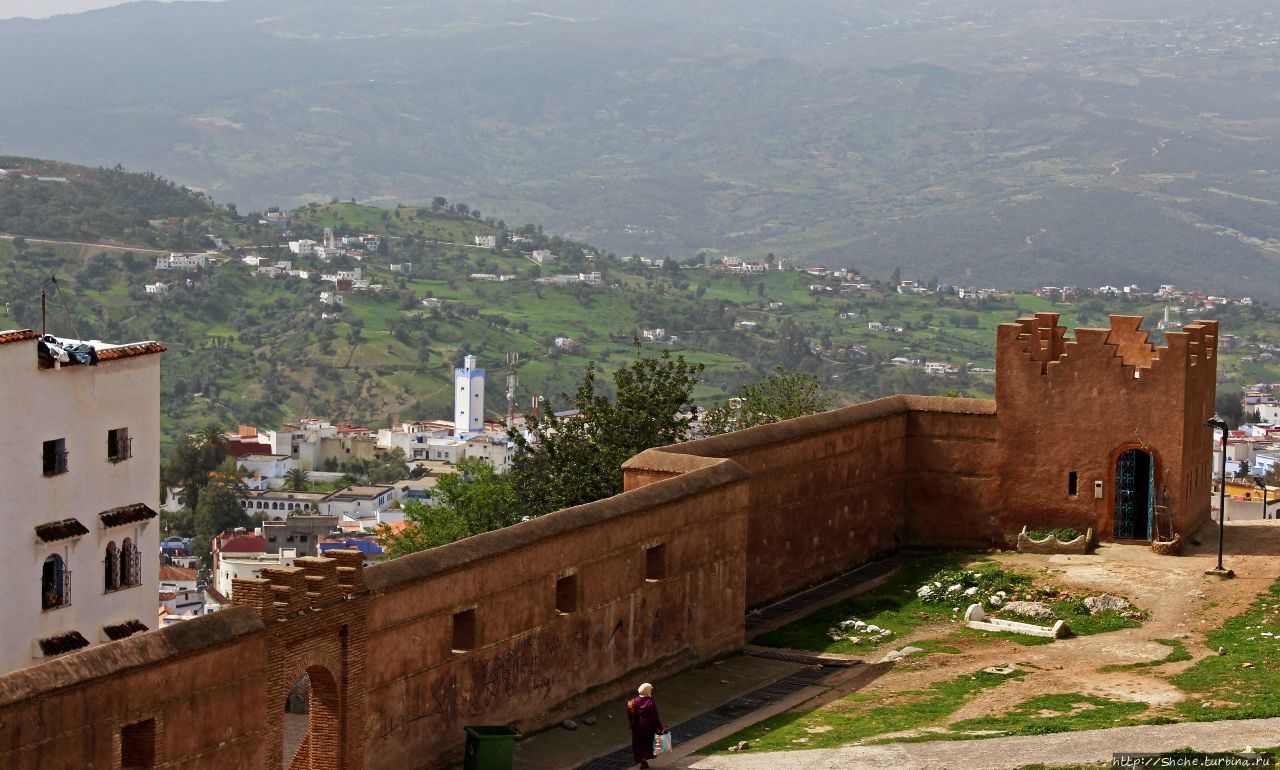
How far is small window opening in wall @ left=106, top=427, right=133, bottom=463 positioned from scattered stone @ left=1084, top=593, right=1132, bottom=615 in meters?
14.8

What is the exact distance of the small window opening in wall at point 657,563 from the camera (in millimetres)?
25422

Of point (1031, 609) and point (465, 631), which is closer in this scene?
point (465, 631)

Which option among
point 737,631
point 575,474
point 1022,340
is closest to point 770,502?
point 737,631

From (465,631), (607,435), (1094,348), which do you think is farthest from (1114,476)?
(465,631)

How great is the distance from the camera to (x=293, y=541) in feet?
440

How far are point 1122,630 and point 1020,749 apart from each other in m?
7.10

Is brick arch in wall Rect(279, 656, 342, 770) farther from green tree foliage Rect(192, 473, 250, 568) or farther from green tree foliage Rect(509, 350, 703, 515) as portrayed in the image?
green tree foliage Rect(192, 473, 250, 568)

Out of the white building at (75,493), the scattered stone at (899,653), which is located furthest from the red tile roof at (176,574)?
the scattered stone at (899,653)

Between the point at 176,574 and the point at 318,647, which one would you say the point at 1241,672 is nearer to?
the point at 318,647

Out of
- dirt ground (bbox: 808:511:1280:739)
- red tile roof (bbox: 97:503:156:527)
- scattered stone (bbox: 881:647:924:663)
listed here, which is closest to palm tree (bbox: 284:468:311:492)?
red tile roof (bbox: 97:503:156:527)

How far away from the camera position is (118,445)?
29.9 metres

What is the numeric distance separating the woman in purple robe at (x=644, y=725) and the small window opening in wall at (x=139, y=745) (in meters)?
6.07

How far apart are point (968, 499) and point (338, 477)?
153993mm

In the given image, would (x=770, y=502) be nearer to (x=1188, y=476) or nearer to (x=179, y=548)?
(x=1188, y=476)
